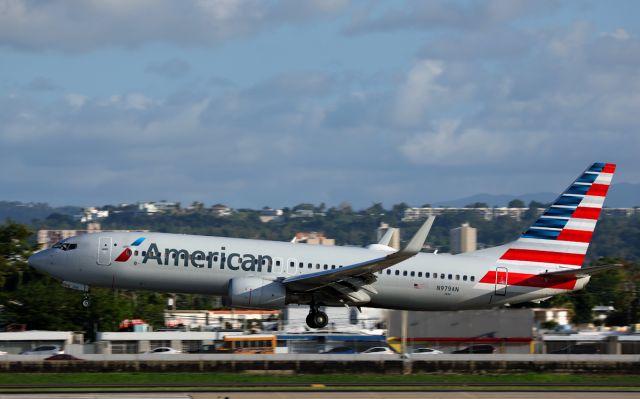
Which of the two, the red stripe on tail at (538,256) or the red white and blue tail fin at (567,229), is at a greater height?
the red white and blue tail fin at (567,229)

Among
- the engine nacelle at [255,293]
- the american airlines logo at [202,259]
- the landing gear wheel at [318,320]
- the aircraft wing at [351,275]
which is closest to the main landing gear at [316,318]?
the landing gear wheel at [318,320]

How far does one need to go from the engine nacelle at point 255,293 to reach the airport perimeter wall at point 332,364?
4376mm

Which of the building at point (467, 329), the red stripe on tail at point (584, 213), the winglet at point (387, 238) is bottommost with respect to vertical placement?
the building at point (467, 329)

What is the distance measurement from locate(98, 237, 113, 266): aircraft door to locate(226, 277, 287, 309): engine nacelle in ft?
19.6

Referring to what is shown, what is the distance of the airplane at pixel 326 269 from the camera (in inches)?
1909

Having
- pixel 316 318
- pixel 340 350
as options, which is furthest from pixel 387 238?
pixel 340 350

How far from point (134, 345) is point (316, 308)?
26580 mm

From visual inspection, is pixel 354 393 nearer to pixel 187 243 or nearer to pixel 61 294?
pixel 187 243

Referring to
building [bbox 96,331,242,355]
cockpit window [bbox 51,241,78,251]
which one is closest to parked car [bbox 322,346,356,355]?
building [bbox 96,331,242,355]

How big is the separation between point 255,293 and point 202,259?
3033mm

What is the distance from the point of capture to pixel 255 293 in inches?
1892

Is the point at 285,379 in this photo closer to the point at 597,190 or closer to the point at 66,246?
the point at 66,246

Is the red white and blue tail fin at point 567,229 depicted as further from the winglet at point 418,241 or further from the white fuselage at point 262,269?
the winglet at point 418,241

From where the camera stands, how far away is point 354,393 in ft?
132
